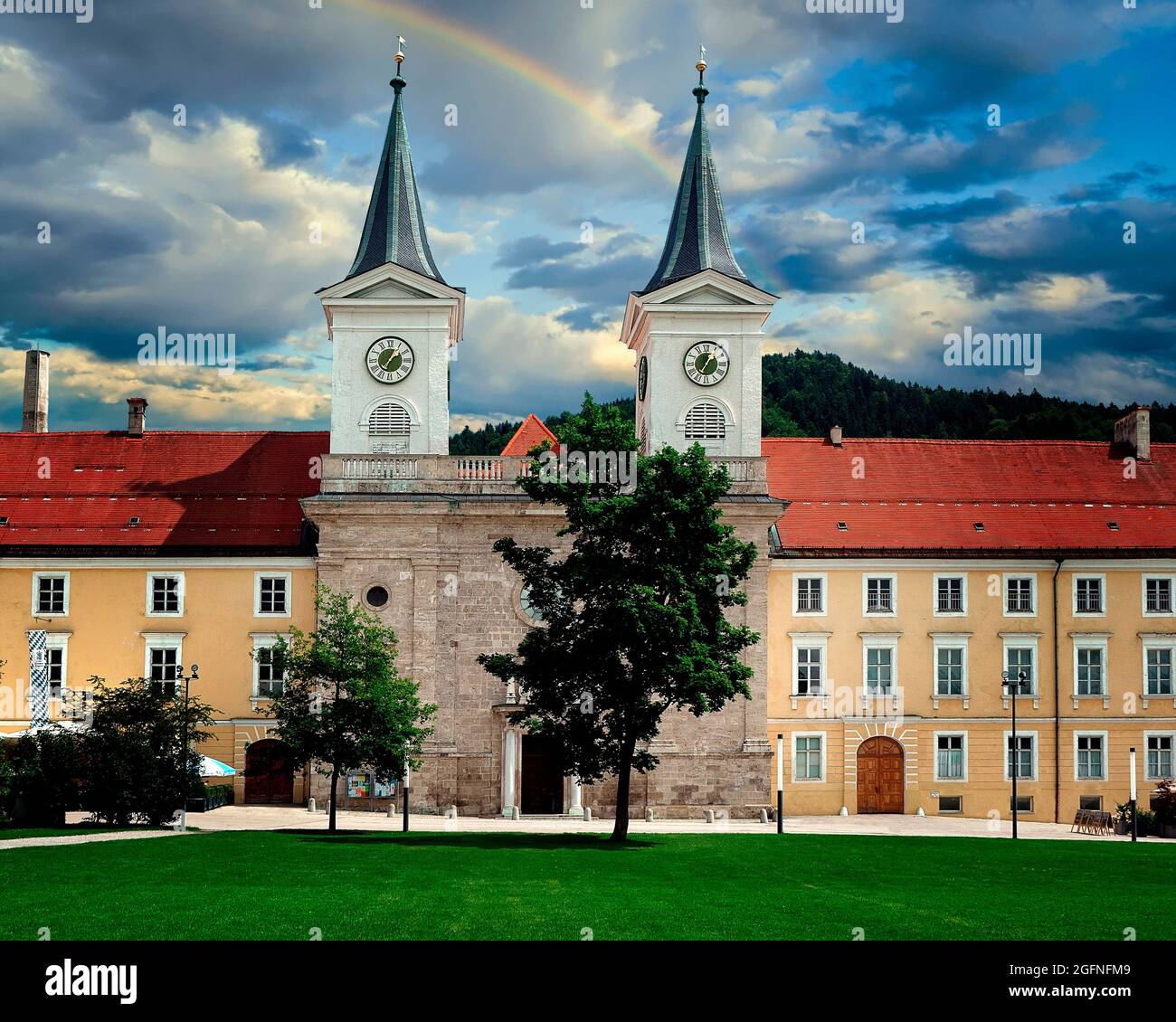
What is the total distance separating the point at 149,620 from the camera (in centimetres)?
5306

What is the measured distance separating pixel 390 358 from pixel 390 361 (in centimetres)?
10

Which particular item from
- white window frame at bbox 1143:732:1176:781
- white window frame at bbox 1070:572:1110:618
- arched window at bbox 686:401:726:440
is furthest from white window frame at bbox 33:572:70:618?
white window frame at bbox 1143:732:1176:781

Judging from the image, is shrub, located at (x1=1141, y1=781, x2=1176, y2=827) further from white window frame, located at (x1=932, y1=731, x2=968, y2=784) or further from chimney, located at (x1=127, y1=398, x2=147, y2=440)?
chimney, located at (x1=127, y1=398, x2=147, y2=440)

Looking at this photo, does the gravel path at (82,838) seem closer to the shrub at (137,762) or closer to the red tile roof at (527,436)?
the shrub at (137,762)

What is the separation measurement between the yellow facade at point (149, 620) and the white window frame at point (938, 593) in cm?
2273

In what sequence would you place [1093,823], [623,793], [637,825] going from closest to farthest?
[623,793], [637,825], [1093,823]

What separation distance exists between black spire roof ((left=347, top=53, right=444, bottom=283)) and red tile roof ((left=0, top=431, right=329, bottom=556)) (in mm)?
8748

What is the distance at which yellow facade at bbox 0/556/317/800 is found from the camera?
173ft

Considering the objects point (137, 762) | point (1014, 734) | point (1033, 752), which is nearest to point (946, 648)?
point (1033, 752)

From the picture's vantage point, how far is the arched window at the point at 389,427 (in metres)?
52.8

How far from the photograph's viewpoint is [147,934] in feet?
63.6

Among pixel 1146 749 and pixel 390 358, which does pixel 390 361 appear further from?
pixel 1146 749

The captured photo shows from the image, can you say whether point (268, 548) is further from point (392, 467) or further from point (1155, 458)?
point (1155, 458)
